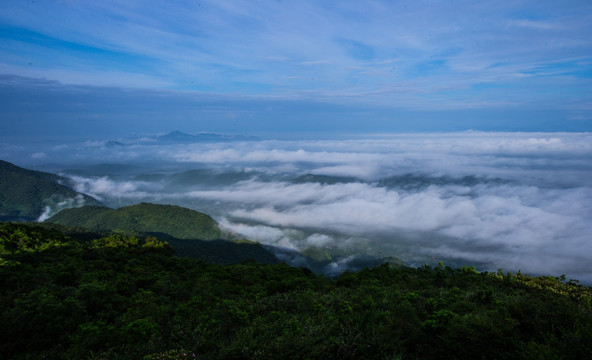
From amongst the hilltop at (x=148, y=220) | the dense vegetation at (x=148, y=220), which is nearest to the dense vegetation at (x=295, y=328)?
the hilltop at (x=148, y=220)

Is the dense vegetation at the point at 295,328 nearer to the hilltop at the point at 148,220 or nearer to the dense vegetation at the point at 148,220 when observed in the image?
the hilltop at the point at 148,220

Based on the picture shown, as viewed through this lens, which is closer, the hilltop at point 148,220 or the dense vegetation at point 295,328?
the dense vegetation at point 295,328

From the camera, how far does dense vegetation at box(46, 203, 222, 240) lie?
534 ft

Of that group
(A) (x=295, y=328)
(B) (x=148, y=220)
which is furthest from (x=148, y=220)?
(A) (x=295, y=328)

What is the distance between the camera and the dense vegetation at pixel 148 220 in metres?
163

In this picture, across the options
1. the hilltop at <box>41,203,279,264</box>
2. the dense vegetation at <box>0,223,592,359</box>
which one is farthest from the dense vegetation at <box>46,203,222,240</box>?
the dense vegetation at <box>0,223,592,359</box>

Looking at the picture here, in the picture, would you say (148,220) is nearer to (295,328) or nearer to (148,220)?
(148,220)

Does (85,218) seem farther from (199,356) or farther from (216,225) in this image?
(199,356)

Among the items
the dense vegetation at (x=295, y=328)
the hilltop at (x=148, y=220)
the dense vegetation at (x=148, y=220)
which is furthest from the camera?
the dense vegetation at (x=148, y=220)

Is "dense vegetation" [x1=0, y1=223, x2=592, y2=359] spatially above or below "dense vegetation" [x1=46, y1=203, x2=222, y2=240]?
above

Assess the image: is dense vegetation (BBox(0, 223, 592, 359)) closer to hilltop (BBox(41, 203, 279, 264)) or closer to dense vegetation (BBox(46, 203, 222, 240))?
hilltop (BBox(41, 203, 279, 264))

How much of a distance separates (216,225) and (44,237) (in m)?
155

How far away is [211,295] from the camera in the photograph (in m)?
15.9

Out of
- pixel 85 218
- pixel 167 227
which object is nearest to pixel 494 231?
pixel 167 227
